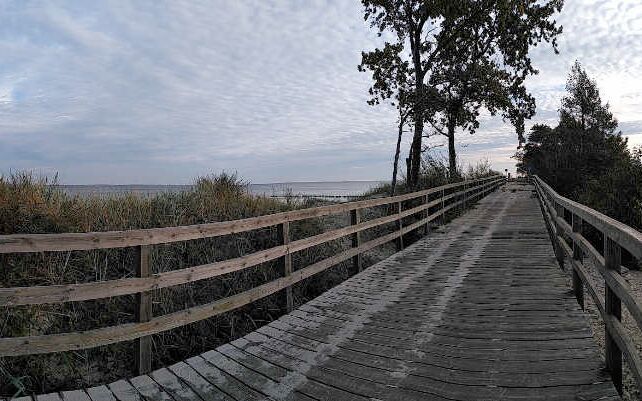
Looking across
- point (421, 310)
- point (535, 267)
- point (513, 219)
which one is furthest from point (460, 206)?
point (421, 310)

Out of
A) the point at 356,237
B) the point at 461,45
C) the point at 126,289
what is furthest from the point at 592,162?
the point at 126,289

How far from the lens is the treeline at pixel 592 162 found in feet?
36.7

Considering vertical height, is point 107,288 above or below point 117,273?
above

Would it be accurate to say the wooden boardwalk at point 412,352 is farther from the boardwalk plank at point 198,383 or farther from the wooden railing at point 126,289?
the wooden railing at point 126,289

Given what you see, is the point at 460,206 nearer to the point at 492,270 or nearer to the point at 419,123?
the point at 419,123

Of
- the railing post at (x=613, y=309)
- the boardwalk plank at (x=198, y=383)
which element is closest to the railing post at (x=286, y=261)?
the boardwalk plank at (x=198, y=383)

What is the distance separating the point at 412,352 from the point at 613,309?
1.58 m

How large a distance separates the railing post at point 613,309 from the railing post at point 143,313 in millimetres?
3464

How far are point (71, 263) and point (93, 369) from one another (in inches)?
62.7

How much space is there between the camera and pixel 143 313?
371cm

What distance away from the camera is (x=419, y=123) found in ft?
52.5

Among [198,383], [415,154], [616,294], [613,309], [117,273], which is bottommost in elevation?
[198,383]

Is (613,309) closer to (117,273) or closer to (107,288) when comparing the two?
(107,288)

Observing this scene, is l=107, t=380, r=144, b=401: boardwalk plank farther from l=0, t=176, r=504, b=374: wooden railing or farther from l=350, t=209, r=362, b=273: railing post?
l=350, t=209, r=362, b=273: railing post
